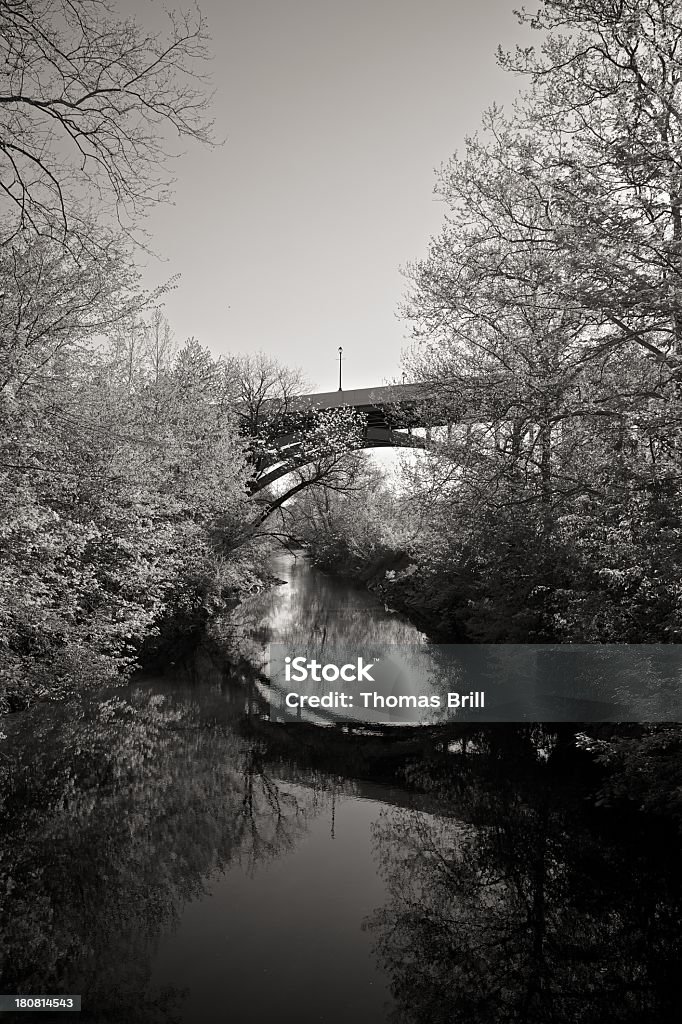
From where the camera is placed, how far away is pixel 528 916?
6363 mm

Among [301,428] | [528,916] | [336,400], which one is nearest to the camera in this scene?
[528,916]

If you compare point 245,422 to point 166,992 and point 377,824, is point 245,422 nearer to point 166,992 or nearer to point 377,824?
point 377,824

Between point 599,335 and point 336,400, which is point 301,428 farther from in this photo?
point 599,335

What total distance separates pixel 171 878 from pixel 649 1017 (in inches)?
165

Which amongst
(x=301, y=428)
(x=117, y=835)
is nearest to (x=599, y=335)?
(x=117, y=835)

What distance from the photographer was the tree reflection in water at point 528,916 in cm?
523

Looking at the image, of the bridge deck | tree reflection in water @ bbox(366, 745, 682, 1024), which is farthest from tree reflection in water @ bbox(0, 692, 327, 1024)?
the bridge deck

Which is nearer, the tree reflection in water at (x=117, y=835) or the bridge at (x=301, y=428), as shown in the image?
the tree reflection in water at (x=117, y=835)

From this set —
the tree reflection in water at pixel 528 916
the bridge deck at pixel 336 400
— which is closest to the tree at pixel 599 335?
the tree reflection in water at pixel 528 916

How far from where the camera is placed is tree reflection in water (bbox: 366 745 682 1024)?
523cm

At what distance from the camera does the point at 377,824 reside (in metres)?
8.27

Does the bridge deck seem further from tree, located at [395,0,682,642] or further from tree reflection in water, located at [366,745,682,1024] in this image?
tree reflection in water, located at [366,745,682,1024]

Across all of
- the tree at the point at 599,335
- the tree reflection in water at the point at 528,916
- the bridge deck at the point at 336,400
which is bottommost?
the tree reflection in water at the point at 528,916

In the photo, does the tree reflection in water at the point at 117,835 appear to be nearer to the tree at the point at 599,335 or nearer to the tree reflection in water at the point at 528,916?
the tree reflection in water at the point at 528,916
